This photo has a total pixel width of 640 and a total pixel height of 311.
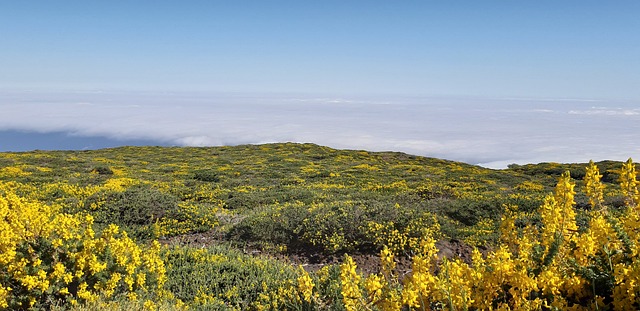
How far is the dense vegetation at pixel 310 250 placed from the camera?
150 inches

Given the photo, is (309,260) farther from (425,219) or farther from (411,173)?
(411,173)

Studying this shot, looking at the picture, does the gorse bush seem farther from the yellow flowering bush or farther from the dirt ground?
the dirt ground

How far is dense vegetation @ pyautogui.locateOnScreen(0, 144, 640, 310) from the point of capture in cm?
381

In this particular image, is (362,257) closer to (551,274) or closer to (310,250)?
(310,250)

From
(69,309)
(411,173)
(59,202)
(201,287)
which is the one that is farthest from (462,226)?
(411,173)

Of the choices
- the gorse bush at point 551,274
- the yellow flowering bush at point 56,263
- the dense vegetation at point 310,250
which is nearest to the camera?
the gorse bush at point 551,274

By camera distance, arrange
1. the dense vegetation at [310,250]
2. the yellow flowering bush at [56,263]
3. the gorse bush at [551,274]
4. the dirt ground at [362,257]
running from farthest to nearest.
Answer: the dirt ground at [362,257], the yellow flowering bush at [56,263], the dense vegetation at [310,250], the gorse bush at [551,274]

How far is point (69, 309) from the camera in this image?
5.89 metres

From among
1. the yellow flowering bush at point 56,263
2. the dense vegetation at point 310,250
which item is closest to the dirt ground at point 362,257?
the dense vegetation at point 310,250

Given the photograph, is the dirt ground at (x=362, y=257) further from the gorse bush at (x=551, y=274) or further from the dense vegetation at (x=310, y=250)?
the gorse bush at (x=551, y=274)

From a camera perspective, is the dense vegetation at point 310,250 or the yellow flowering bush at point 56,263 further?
the yellow flowering bush at point 56,263

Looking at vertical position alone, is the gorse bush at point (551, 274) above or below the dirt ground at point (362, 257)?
above

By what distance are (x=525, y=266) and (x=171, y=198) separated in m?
14.8

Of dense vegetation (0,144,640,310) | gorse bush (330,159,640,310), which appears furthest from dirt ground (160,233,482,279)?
gorse bush (330,159,640,310)
